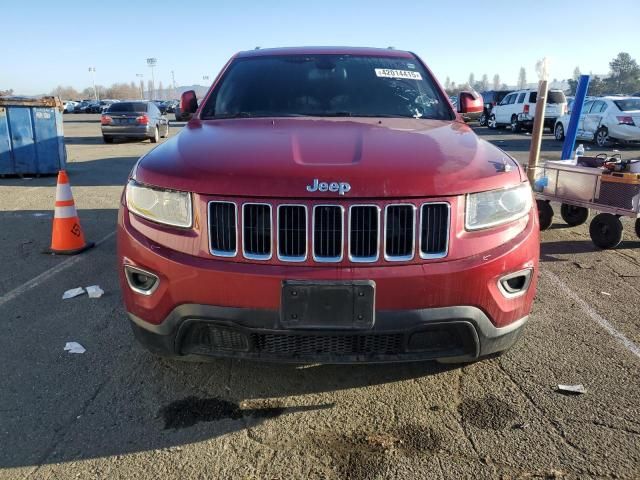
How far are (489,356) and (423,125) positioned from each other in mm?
1458

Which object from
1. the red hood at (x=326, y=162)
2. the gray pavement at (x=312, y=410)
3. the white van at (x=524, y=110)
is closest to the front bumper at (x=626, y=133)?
the white van at (x=524, y=110)

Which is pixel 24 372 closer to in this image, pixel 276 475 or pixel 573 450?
pixel 276 475

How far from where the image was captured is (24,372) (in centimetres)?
303

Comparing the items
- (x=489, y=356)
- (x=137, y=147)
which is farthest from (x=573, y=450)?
(x=137, y=147)

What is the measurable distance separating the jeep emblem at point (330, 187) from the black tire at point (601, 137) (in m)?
17.3

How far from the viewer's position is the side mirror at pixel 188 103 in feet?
14.0

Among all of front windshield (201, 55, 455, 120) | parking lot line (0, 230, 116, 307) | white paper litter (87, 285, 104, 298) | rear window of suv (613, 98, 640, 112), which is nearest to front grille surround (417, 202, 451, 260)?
front windshield (201, 55, 455, 120)

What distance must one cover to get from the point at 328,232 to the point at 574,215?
531 centimetres

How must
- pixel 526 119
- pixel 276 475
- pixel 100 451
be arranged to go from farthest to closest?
1. pixel 526 119
2. pixel 100 451
3. pixel 276 475

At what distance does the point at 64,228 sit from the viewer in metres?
5.33

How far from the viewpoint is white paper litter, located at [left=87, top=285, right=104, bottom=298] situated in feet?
13.7

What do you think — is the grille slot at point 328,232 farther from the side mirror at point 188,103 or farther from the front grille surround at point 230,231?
the side mirror at point 188,103

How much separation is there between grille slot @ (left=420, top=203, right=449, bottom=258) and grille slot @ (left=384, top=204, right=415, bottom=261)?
0.05 m

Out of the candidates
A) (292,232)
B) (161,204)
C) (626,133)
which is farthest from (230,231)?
(626,133)
